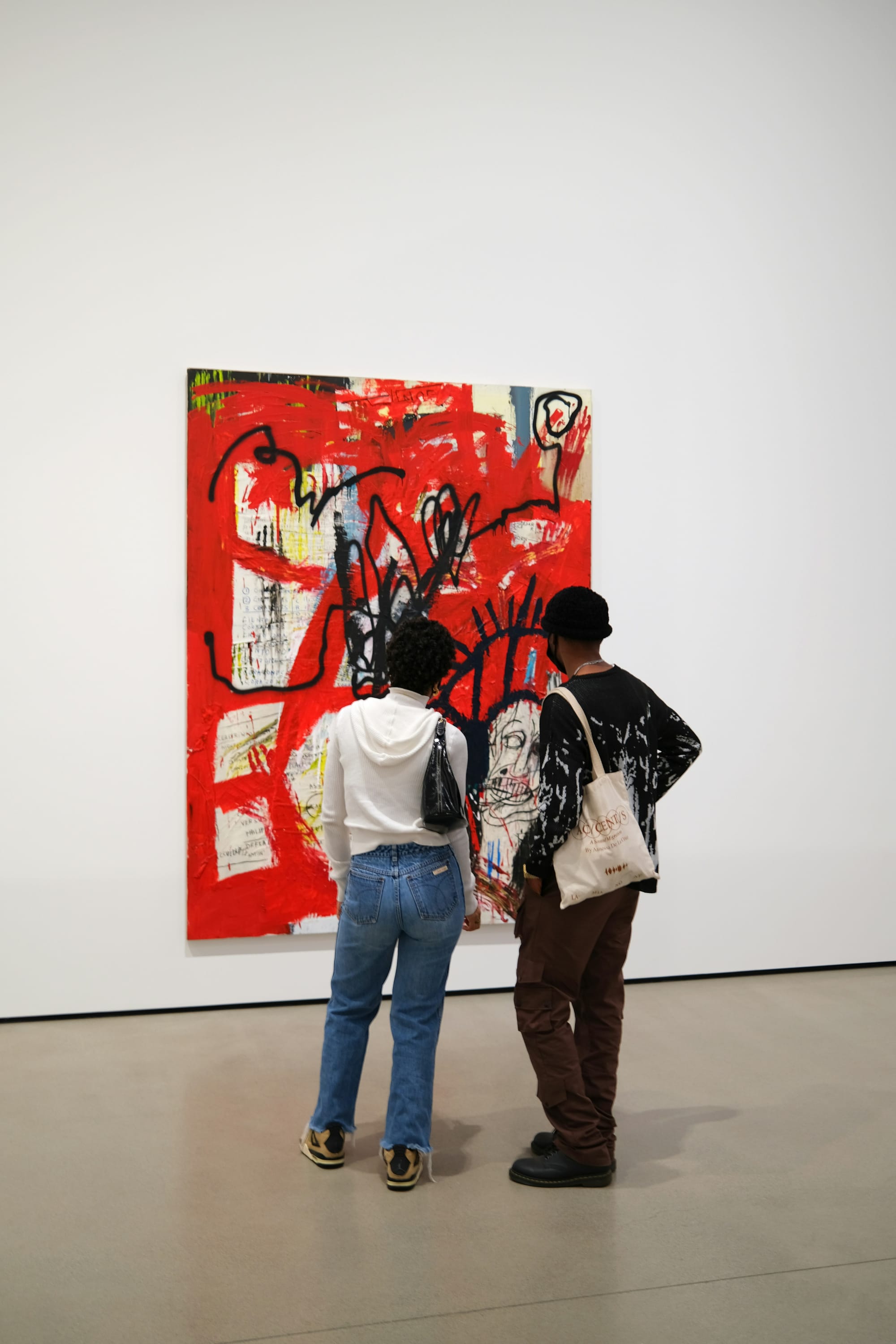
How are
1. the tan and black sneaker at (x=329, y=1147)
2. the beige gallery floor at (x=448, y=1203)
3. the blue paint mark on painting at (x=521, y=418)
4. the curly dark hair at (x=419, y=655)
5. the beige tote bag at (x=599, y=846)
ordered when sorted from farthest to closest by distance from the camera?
the blue paint mark on painting at (x=521, y=418)
the tan and black sneaker at (x=329, y=1147)
the curly dark hair at (x=419, y=655)
the beige tote bag at (x=599, y=846)
the beige gallery floor at (x=448, y=1203)

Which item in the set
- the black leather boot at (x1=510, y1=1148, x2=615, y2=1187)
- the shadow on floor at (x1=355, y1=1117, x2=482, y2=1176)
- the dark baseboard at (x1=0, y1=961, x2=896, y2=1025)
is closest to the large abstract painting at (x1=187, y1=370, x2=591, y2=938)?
the dark baseboard at (x1=0, y1=961, x2=896, y2=1025)

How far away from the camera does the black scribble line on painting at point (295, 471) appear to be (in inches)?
161

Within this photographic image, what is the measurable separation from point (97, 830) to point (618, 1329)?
262 centimetres

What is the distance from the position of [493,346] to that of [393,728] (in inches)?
88.1

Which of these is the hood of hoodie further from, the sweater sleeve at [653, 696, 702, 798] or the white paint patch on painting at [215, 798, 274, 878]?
the white paint patch on painting at [215, 798, 274, 878]

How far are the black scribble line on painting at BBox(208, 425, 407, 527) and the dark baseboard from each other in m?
1.85

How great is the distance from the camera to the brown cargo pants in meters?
2.69

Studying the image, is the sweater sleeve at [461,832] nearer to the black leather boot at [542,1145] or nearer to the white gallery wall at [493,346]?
the black leather boot at [542,1145]

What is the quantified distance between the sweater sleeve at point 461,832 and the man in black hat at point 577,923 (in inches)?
5.8

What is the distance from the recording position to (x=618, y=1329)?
2.13 meters

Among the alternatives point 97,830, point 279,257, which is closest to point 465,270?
point 279,257

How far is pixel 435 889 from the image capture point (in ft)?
8.78

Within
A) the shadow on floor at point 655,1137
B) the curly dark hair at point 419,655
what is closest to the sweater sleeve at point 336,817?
the curly dark hair at point 419,655

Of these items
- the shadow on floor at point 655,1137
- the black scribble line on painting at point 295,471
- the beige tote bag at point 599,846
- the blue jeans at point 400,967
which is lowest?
the shadow on floor at point 655,1137
